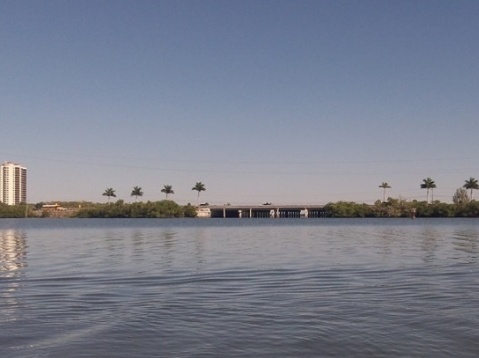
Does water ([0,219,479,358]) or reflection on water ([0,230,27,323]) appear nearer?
water ([0,219,479,358])

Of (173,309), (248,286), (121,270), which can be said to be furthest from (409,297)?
(121,270)

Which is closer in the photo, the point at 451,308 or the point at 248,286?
the point at 451,308

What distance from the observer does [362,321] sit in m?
16.2

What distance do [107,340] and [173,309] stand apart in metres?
4.04

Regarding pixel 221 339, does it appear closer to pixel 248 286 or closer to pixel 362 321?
pixel 362 321

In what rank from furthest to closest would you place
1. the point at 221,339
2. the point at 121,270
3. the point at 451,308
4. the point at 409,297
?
the point at 121,270, the point at 409,297, the point at 451,308, the point at 221,339

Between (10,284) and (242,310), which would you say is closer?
(242,310)

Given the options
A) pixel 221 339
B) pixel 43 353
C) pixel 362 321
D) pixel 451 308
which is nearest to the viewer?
pixel 43 353

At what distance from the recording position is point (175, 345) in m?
13.7

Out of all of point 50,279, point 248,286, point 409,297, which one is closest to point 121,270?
point 50,279

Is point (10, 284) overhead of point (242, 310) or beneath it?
overhead

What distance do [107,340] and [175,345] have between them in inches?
70.5

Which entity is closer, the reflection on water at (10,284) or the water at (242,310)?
the water at (242,310)

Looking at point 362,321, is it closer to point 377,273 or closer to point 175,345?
point 175,345
